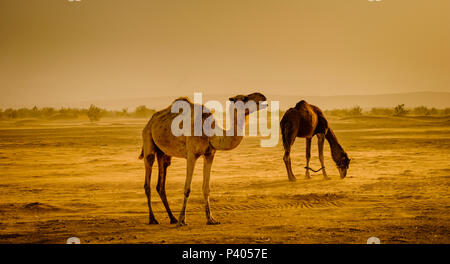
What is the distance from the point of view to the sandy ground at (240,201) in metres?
6.48

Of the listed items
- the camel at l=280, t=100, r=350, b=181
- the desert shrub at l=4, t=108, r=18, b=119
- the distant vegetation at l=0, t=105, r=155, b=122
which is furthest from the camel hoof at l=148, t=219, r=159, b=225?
the desert shrub at l=4, t=108, r=18, b=119

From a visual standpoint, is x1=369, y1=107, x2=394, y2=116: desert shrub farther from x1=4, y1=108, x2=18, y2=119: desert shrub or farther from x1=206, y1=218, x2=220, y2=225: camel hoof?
x1=206, y1=218, x2=220, y2=225: camel hoof

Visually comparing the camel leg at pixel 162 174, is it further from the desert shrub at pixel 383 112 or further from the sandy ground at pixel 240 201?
the desert shrub at pixel 383 112

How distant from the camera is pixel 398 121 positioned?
35.2m

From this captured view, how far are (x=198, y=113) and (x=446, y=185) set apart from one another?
672cm

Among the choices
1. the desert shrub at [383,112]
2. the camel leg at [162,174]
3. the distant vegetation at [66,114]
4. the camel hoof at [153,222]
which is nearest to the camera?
the camel hoof at [153,222]

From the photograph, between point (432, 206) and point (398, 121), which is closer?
point (432, 206)

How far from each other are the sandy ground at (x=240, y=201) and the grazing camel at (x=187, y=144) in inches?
25.1

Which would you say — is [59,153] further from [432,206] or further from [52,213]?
[432,206]

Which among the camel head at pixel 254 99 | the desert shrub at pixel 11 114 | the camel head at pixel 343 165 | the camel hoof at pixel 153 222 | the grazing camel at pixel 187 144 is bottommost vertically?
the camel hoof at pixel 153 222

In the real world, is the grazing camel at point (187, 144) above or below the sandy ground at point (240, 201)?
above

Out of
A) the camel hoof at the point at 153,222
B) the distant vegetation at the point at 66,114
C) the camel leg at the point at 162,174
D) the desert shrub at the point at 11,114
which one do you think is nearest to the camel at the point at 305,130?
the camel leg at the point at 162,174

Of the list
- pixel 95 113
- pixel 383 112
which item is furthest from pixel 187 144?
pixel 383 112

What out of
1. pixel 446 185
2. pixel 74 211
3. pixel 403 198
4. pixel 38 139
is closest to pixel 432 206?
pixel 403 198
